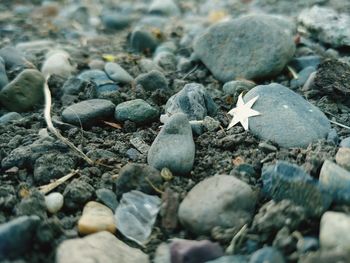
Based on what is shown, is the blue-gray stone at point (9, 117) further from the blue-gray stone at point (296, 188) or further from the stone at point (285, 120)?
→ the blue-gray stone at point (296, 188)

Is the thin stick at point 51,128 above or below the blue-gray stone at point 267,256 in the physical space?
above

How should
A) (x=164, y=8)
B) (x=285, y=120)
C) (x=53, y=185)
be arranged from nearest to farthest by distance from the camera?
(x=53, y=185), (x=285, y=120), (x=164, y=8)

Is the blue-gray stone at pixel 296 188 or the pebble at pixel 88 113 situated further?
the pebble at pixel 88 113

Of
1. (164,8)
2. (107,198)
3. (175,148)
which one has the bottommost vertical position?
(164,8)

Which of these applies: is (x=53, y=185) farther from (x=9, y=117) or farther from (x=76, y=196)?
(x=9, y=117)

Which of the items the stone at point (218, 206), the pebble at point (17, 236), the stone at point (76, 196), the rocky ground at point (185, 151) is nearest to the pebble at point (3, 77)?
the rocky ground at point (185, 151)

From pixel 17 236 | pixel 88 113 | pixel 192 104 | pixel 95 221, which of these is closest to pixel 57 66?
pixel 88 113

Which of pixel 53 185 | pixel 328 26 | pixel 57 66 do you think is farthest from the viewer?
pixel 328 26
